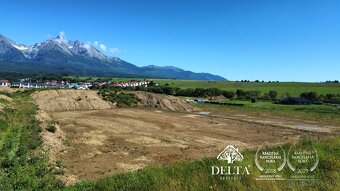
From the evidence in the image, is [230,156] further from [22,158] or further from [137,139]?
[137,139]

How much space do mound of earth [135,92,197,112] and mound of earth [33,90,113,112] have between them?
9.53 metres

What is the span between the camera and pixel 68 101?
2566 inches

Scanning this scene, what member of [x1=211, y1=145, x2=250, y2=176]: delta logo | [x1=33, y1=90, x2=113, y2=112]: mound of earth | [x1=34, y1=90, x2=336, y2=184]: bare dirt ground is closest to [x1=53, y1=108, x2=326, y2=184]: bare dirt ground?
[x1=34, y1=90, x2=336, y2=184]: bare dirt ground

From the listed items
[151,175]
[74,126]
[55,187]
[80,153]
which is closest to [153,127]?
[74,126]

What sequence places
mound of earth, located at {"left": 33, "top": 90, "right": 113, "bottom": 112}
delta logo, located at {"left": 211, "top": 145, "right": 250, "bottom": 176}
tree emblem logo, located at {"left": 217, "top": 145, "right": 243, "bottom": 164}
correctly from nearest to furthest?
delta logo, located at {"left": 211, "top": 145, "right": 250, "bottom": 176}, tree emblem logo, located at {"left": 217, "top": 145, "right": 243, "bottom": 164}, mound of earth, located at {"left": 33, "top": 90, "right": 113, "bottom": 112}

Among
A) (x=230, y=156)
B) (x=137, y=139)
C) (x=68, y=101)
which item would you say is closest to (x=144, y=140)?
(x=137, y=139)

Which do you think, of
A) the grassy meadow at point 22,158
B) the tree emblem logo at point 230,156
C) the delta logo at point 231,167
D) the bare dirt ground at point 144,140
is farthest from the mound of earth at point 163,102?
the delta logo at point 231,167

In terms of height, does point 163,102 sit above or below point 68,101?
below

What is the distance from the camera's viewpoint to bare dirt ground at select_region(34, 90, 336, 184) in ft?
87.0

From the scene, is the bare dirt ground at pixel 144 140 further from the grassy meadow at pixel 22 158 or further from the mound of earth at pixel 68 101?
the mound of earth at pixel 68 101

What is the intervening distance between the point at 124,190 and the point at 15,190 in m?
6.32

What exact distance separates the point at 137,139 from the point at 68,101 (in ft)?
106

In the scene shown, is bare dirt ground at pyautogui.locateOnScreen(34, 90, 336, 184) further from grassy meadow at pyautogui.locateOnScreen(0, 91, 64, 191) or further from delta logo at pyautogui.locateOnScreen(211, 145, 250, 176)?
delta logo at pyautogui.locateOnScreen(211, 145, 250, 176)

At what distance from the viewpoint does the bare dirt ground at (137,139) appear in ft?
87.0
